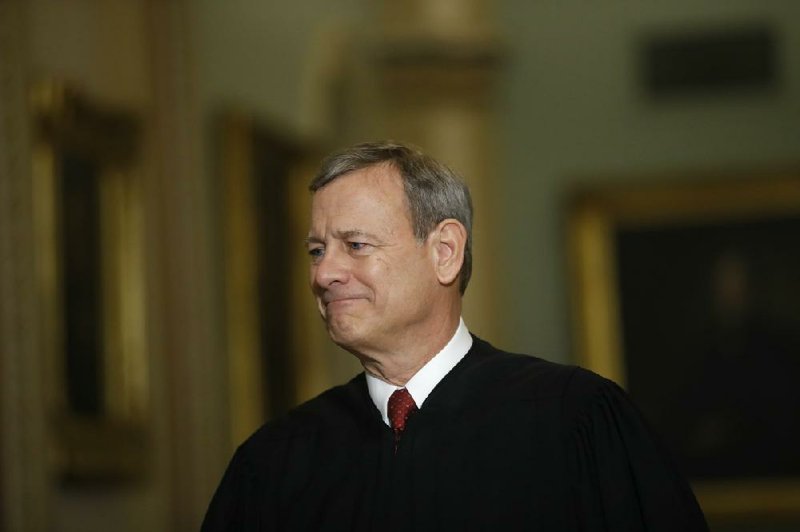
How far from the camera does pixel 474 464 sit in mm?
3707

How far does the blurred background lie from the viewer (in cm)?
934

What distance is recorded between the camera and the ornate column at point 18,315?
23.5ft

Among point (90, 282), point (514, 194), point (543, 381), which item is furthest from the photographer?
point (514, 194)

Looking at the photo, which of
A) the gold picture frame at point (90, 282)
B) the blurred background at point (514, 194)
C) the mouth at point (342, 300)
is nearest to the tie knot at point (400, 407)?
the mouth at point (342, 300)

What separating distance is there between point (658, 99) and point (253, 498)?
31.3 feet

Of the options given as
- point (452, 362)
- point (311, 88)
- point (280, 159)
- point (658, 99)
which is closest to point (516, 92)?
point (658, 99)

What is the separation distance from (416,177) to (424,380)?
50 cm

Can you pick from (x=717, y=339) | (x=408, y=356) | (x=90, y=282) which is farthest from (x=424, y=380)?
(x=717, y=339)

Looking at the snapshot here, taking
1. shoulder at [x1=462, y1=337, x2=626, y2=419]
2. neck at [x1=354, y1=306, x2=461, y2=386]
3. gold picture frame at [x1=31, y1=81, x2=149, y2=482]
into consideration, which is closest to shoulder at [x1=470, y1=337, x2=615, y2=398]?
shoulder at [x1=462, y1=337, x2=626, y2=419]

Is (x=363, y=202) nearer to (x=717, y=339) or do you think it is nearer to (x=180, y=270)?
(x=180, y=270)

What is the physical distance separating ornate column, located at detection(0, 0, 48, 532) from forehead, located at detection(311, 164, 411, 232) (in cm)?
368

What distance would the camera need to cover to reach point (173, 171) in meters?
9.33

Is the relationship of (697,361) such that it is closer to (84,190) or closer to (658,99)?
(658,99)

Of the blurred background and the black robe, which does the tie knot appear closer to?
the black robe
